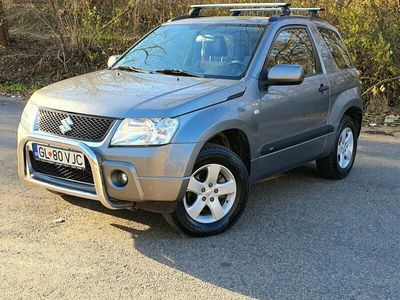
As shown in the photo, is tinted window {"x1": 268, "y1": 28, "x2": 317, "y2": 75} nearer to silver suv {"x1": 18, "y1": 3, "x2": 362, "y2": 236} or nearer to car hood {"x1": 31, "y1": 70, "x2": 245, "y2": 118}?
silver suv {"x1": 18, "y1": 3, "x2": 362, "y2": 236}

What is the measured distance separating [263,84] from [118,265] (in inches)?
80.1

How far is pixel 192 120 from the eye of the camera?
4.09 m

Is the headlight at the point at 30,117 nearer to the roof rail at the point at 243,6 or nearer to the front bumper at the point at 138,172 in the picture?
the front bumper at the point at 138,172

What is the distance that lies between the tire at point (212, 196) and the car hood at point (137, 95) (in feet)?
→ 1.40

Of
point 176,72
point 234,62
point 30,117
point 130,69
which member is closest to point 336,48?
point 234,62

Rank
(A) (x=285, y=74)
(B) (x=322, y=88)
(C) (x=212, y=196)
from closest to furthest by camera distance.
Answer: (C) (x=212, y=196) < (A) (x=285, y=74) < (B) (x=322, y=88)

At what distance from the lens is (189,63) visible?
5129 mm

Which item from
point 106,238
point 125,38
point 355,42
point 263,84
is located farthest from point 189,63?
point 125,38

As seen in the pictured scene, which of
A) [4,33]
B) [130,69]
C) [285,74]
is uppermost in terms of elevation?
[285,74]

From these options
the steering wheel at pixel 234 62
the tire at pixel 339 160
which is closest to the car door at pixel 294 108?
the steering wheel at pixel 234 62

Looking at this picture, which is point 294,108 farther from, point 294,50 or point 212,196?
point 212,196

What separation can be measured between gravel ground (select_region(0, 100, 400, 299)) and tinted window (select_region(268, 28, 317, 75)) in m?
1.34

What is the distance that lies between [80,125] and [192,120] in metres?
0.85

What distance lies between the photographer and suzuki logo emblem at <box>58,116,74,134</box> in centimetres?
416
